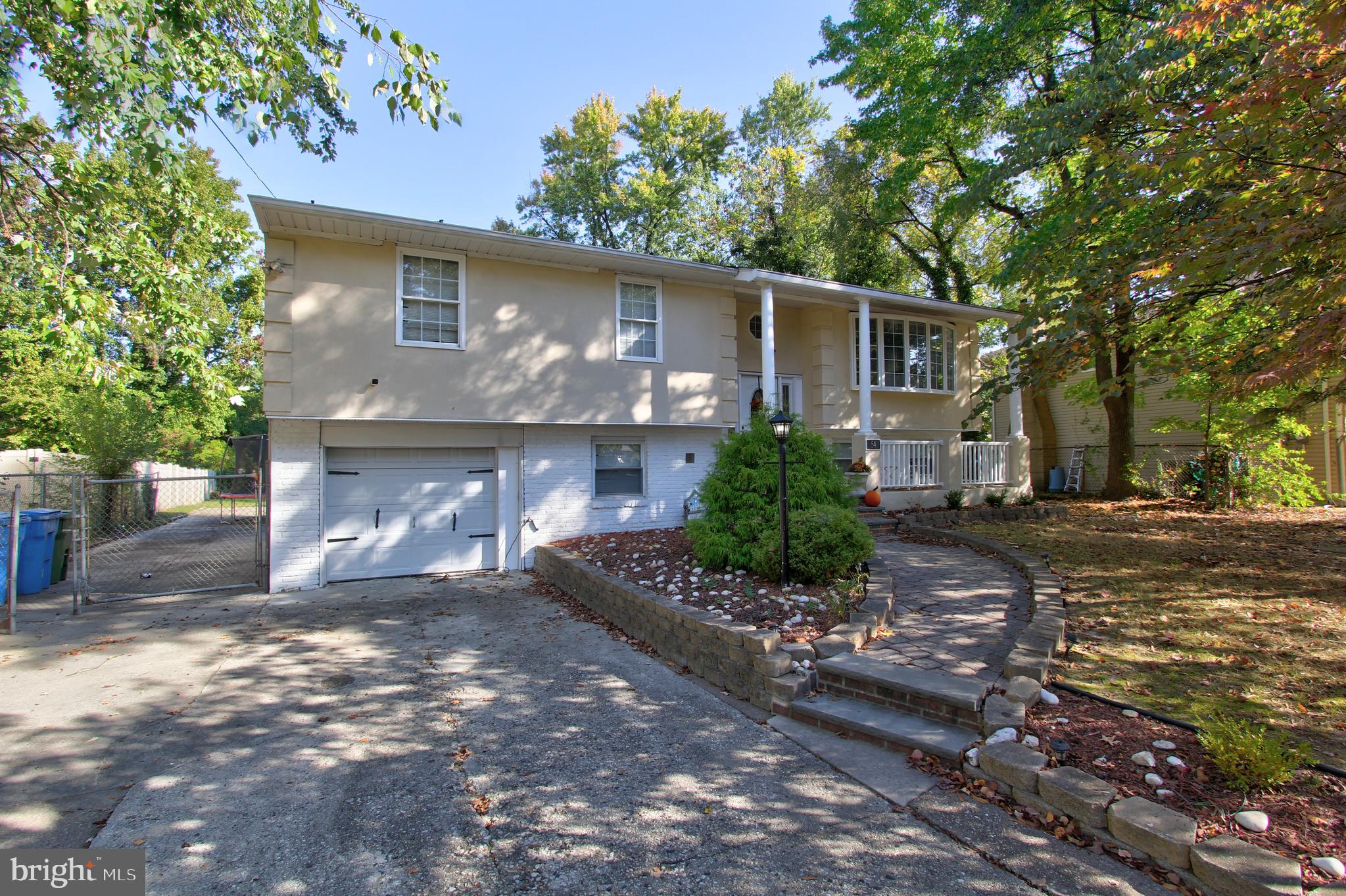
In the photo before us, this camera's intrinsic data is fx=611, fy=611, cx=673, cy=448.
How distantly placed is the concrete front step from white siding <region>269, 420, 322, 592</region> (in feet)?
23.9

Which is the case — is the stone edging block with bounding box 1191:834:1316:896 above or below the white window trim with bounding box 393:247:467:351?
below

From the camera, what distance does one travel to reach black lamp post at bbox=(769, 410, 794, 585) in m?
5.79

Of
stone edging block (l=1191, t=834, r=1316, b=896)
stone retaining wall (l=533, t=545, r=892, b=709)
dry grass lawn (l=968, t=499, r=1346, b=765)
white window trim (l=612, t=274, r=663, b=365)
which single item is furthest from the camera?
white window trim (l=612, t=274, r=663, b=365)

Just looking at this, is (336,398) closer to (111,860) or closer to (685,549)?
(685,549)

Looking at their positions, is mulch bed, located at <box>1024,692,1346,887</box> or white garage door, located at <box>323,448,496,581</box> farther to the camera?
white garage door, located at <box>323,448,496,581</box>

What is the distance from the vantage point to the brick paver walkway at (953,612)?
452 cm

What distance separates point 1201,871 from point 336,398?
9.25 meters

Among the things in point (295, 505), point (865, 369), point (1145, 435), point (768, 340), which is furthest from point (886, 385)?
point (295, 505)

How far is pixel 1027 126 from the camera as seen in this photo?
27.2ft

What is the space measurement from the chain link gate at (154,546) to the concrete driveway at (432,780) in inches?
94.2

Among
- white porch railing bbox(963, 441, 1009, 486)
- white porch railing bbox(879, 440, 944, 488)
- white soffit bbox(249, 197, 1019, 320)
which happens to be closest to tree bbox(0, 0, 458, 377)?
white soffit bbox(249, 197, 1019, 320)

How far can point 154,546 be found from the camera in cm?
1221

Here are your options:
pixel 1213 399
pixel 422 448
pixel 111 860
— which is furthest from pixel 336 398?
pixel 1213 399

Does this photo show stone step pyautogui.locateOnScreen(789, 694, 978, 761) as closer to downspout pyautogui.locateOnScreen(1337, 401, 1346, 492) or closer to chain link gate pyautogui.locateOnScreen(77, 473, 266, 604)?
chain link gate pyautogui.locateOnScreen(77, 473, 266, 604)
